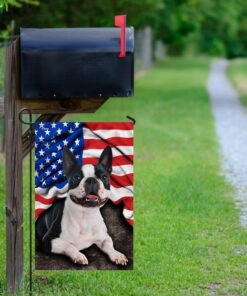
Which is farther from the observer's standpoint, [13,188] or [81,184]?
[13,188]

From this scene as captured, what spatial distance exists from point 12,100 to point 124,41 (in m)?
0.83

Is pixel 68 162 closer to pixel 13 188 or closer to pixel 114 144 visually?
pixel 114 144

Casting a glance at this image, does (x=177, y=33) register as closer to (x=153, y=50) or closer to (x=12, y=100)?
(x=153, y=50)

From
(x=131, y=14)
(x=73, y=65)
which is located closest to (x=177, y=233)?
(x=73, y=65)

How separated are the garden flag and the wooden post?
15 cm

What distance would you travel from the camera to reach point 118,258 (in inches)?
230

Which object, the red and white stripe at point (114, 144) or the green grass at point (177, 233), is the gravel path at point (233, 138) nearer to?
the green grass at point (177, 233)

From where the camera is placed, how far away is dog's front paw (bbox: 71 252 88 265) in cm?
581

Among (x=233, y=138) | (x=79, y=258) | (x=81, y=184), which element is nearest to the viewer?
(x=81, y=184)

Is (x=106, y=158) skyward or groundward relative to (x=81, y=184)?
skyward

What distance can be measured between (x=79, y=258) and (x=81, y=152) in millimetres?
698

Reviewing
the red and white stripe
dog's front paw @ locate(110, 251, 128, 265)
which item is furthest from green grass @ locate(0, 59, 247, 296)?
the red and white stripe

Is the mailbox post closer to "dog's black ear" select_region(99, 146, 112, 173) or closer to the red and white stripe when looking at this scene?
the red and white stripe

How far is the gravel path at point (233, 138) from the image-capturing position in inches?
444
